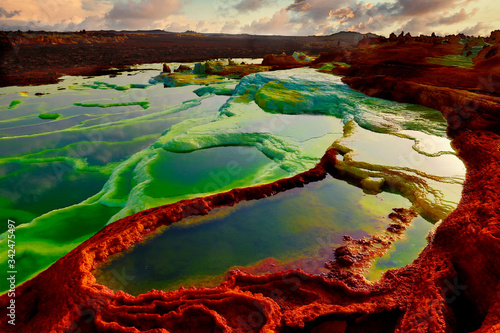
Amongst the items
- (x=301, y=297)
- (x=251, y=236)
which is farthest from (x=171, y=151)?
(x=301, y=297)

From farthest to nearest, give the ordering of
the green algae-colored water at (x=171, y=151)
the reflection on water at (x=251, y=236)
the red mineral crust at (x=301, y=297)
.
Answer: the green algae-colored water at (x=171, y=151), the reflection on water at (x=251, y=236), the red mineral crust at (x=301, y=297)

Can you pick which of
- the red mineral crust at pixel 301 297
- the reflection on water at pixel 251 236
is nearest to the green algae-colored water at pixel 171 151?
the reflection on water at pixel 251 236

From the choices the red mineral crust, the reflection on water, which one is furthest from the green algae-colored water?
the red mineral crust

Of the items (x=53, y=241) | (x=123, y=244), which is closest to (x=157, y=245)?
(x=123, y=244)

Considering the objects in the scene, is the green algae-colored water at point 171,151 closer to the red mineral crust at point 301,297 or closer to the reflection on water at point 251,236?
the reflection on water at point 251,236

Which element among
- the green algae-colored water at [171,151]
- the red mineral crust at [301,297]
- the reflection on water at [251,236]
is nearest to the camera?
the red mineral crust at [301,297]

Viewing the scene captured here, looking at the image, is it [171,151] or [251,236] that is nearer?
[251,236]

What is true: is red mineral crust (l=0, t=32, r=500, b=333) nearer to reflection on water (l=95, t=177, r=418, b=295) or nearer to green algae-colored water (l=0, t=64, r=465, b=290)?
reflection on water (l=95, t=177, r=418, b=295)

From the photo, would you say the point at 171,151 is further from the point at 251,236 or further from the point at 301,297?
the point at 301,297
